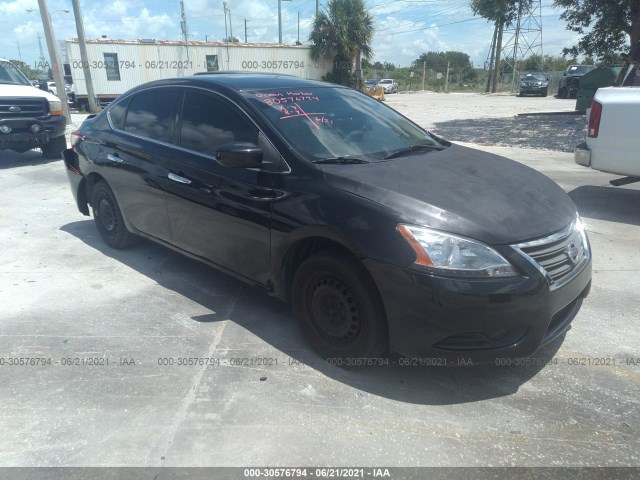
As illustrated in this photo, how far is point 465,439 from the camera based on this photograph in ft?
8.37

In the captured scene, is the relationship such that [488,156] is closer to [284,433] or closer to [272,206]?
[272,206]

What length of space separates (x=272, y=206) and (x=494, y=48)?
41.7m

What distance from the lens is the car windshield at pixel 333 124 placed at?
132 inches

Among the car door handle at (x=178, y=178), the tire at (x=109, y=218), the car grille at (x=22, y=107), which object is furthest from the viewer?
the car grille at (x=22, y=107)

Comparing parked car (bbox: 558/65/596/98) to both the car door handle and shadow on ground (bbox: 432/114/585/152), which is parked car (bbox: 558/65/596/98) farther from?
the car door handle

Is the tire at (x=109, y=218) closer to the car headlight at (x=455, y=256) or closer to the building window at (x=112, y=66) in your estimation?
the car headlight at (x=455, y=256)

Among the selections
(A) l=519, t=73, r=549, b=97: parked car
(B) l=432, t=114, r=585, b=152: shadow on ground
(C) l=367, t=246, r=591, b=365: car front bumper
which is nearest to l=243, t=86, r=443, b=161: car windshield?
(C) l=367, t=246, r=591, b=365: car front bumper

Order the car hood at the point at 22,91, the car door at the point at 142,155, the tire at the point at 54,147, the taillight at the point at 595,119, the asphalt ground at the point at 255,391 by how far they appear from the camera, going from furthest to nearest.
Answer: the tire at the point at 54,147, the car hood at the point at 22,91, the taillight at the point at 595,119, the car door at the point at 142,155, the asphalt ground at the point at 255,391

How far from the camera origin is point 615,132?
579 centimetres

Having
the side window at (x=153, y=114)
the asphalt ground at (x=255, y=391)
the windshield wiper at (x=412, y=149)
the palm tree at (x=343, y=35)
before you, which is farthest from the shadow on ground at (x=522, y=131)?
the palm tree at (x=343, y=35)

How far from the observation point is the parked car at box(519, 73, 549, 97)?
33.3 meters

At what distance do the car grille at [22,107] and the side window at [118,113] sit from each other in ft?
18.7

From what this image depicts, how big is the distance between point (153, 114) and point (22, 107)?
6767mm

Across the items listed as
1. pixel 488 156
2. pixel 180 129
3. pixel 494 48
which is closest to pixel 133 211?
pixel 180 129
